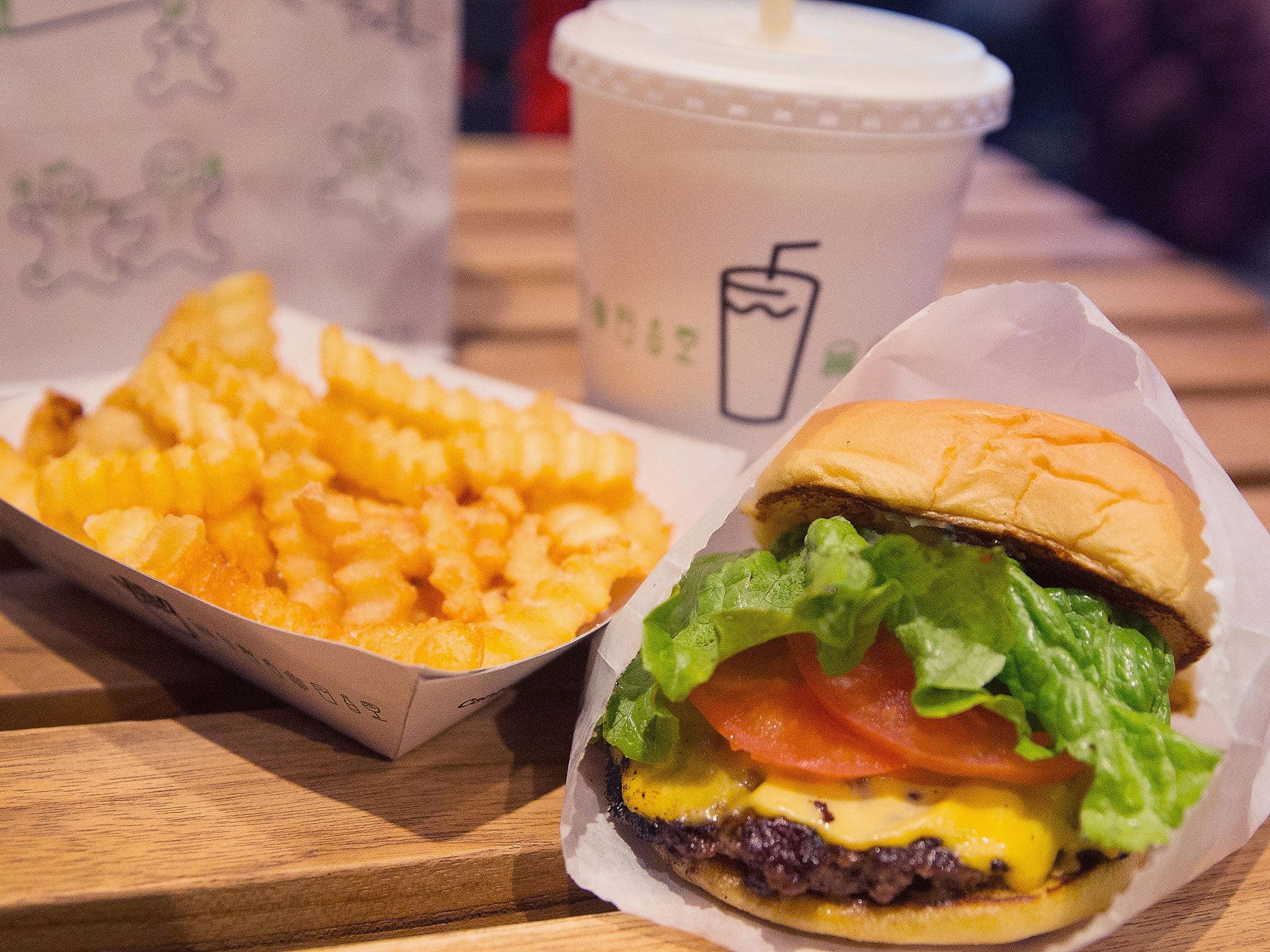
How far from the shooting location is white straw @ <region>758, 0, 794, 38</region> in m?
1.63

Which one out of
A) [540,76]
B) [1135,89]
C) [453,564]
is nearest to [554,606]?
[453,564]

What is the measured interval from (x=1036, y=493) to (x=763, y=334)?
2.33 feet

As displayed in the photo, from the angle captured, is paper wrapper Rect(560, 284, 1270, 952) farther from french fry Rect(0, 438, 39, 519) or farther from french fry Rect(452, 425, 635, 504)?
french fry Rect(0, 438, 39, 519)

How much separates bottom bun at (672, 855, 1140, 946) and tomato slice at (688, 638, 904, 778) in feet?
0.47

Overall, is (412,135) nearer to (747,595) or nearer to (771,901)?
(747,595)

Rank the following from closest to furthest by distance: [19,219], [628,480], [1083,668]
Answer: [1083,668], [628,480], [19,219]

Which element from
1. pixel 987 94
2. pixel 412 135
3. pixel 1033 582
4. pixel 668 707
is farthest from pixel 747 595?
pixel 412 135

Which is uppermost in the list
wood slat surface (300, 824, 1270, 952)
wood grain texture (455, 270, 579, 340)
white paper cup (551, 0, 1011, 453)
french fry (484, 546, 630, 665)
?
white paper cup (551, 0, 1011, 453)

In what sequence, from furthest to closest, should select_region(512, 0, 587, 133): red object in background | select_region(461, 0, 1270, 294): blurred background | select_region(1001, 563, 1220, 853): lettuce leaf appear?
1. select_region(512, 0, 587, 133): red object in background
2. select_region(461, 0, 1270, 294): blurred background
3. select_region(1001, 563, 1220, 853): lettuce leaf

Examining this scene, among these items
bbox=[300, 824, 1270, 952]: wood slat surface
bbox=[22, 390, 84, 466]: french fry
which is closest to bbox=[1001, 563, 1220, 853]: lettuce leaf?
bbox=[300, 824, 1270, 952]: wood slat surface

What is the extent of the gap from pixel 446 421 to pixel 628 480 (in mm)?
298

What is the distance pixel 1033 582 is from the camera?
3.71 ft

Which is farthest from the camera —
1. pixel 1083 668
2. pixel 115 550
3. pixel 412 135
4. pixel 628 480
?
pixel 412 135

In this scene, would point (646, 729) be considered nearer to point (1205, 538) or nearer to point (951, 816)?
point (951, 816)
